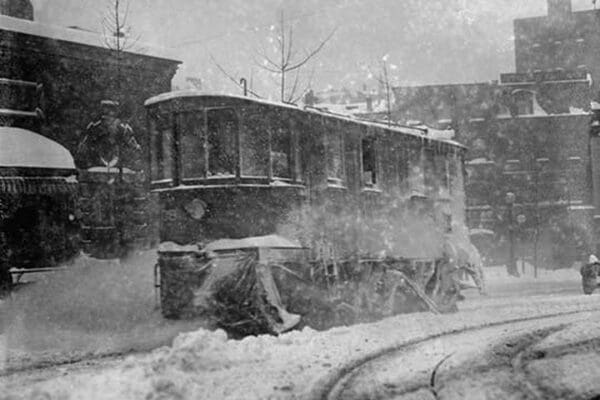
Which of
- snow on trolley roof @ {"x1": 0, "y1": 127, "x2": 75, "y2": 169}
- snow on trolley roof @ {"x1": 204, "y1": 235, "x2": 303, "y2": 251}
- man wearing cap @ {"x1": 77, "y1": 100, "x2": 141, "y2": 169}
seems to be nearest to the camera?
snow on trolley roof @ {"x1": 204, "y1": 235, "x2": 303, "y2": 251}

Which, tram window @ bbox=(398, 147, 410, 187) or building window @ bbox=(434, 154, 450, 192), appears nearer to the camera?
tram window @ bbox=(398, 147, 410, 187)

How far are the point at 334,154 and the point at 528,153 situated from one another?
3137cm

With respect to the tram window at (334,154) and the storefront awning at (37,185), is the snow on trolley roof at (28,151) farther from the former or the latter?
the tram window at (334,154)

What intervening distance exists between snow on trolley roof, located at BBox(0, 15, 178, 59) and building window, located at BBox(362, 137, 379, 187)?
12.9 m

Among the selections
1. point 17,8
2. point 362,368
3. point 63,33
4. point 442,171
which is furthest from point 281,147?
point 17,8

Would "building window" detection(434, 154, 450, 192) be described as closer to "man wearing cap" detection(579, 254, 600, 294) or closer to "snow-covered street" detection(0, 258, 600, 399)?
"snow-covered street" detection(0, 258, 600, 399)

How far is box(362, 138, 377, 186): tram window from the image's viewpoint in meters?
18.1

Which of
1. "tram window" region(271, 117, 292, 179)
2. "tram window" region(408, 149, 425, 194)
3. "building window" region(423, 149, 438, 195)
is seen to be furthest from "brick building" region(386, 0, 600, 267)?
"tram window" region(271, 117, 292, 179)

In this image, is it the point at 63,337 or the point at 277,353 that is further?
the point at 63,337

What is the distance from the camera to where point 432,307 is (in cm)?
1811

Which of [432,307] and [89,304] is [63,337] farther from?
[432,307]

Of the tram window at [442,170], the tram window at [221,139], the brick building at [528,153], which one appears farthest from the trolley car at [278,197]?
the brick building at [528,153]

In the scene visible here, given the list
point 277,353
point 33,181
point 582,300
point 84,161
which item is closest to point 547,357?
point 277,353

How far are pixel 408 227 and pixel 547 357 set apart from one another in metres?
9.06
